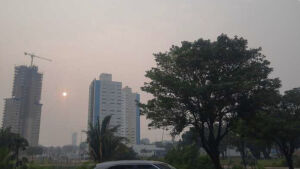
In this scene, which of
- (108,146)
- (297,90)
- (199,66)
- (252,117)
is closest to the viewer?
(199,66)

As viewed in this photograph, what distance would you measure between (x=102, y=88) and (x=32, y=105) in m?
39.2

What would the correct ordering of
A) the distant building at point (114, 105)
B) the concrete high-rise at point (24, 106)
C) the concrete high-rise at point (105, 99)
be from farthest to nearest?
the distant building at point (114, 105), the concrete high-rise at point (105, 99), the concrete high-rise at point (24, 106)

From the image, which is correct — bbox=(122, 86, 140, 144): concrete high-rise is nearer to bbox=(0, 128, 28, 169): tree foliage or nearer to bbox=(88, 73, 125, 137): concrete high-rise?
bbox=(88, 73, 125, 137): concrete high-rise

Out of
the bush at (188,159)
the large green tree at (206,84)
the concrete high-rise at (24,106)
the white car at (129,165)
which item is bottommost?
the bush at (188,159)

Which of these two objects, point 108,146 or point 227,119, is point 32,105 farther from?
point 227,119

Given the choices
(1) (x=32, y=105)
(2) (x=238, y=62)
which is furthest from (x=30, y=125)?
(2) (x=238, y=62)

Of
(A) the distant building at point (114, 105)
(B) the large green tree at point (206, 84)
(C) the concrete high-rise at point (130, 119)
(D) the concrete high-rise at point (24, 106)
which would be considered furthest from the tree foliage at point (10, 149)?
(C) the concrete high-rise at point (130, 119)

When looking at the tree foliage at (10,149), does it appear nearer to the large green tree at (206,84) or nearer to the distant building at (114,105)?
the large green tree at (206,84)

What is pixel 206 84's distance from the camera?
A: 17469 mm

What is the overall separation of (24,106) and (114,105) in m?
47.5

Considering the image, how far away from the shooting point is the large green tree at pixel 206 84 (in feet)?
57.4

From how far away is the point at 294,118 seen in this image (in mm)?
20328

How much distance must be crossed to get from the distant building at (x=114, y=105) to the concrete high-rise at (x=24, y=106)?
27333mm

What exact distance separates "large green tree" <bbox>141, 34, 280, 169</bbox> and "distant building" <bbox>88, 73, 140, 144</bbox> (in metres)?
97.5
